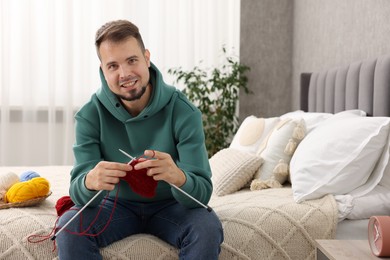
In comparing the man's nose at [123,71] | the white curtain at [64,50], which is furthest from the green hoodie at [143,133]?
the white curtain at [64,50]

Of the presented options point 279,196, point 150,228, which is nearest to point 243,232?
point 150,228

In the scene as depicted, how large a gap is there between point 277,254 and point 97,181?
660mm

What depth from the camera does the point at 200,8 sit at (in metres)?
4.54

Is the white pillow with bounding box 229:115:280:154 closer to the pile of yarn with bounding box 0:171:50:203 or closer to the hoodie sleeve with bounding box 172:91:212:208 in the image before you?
the hoodie sleeve with bounding box 172:91:212:208

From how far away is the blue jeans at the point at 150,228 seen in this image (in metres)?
1.53

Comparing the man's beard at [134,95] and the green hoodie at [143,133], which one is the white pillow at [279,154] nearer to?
the green hoodie at [143,133]

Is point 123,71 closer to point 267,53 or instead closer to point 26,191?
point 26,191

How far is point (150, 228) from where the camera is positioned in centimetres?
175

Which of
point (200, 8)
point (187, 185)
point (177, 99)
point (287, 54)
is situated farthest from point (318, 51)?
point (187, 185)

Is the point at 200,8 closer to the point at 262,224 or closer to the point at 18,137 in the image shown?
the point at 18,137

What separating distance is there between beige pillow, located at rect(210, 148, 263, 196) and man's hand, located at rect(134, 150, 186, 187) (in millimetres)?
882

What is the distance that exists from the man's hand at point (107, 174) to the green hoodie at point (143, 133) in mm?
203

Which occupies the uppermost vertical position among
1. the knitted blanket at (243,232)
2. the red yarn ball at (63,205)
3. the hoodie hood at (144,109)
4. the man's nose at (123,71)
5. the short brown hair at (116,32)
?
the short brown hair at (116,32)

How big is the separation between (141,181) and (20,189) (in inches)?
24.7
